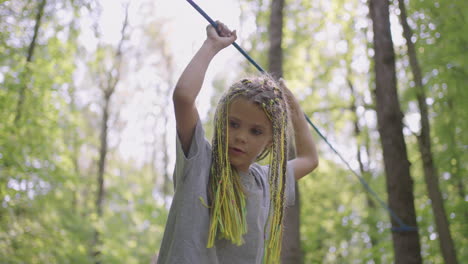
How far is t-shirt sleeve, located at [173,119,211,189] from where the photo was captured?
5.01ft

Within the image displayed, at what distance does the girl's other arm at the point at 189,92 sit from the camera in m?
1.46

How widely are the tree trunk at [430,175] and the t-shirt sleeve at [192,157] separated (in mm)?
2696

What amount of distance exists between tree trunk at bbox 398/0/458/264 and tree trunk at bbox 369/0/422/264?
0.27m

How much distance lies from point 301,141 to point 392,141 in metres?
1.61

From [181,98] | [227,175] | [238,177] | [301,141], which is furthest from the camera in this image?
[301,141]

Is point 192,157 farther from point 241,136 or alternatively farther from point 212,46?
point 212,46

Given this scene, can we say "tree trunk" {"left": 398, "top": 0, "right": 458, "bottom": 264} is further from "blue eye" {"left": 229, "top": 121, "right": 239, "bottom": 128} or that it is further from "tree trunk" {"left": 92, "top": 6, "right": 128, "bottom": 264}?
"tree trunk" {"left": 92, "top": 6, "right": 128, "bottom": 264}

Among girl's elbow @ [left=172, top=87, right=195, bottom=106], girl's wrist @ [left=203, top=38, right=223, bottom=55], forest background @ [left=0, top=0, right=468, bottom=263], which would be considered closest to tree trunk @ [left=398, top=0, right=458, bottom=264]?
forest background @ [left=0, top=0, right=468, bottom=263]

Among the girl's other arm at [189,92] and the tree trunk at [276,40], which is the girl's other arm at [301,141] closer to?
the girl's other arm at [189,92]

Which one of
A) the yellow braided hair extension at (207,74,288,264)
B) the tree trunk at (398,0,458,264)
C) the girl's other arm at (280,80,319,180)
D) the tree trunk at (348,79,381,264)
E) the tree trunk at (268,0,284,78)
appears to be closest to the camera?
the yellow braided hair extension at (207,74,288,264)

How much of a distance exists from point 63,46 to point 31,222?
2.94 meters

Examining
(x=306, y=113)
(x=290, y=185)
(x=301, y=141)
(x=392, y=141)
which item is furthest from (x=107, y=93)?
(x=290, y=185)

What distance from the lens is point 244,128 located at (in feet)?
5.41

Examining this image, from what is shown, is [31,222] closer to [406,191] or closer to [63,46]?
[63,46]
